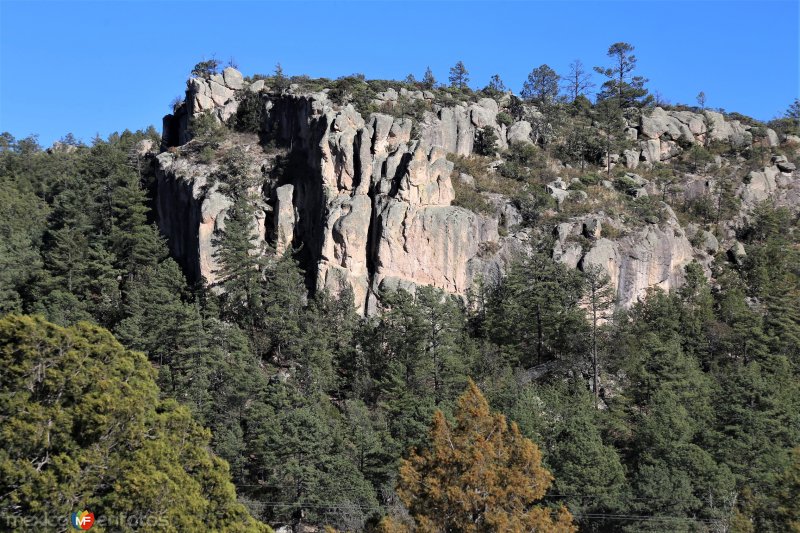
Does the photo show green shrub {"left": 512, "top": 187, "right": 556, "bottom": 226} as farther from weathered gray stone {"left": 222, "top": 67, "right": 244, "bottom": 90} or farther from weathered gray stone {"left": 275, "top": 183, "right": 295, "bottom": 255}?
weathered gray stone {"left": 222, "top": 67, "right": 244, "bottom": 90}

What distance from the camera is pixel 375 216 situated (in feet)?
191

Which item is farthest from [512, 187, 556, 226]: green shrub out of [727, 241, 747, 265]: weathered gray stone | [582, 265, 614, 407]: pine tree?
[727, 241, 747, 265]: weathered gray stone

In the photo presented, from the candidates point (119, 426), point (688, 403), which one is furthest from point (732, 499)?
point (119, 426)

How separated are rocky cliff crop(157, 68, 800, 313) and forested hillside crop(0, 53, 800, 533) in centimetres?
118

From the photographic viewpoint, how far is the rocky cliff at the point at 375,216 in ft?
187

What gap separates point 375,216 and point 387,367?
47.5ft

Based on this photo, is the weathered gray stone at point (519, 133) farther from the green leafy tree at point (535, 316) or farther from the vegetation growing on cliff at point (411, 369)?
the green leafy tree at point (535, 316)

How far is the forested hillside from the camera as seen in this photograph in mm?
19859

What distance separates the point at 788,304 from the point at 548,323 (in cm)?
1954

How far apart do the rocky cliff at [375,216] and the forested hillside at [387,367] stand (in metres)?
1.18

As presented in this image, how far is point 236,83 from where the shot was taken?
74.5 m

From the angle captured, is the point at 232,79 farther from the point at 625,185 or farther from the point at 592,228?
the point at 625,185

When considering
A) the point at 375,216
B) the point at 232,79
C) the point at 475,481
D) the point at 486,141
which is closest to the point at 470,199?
the point at 375,216

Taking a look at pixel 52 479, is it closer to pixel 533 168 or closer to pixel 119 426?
pixel 119 426
